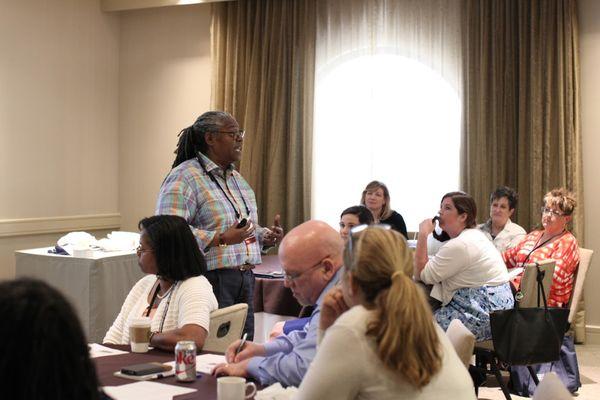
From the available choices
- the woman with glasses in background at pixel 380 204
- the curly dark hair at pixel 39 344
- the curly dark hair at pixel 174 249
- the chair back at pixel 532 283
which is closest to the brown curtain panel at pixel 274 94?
the woman with glasses in background at pixel 380 204

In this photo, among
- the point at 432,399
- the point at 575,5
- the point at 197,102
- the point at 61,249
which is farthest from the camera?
the point at 197,102

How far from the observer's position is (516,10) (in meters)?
6.41

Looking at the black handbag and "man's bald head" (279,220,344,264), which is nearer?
"man's bald head" (279,220,344,264)

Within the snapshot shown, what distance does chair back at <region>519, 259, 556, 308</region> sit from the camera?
14.9 feet

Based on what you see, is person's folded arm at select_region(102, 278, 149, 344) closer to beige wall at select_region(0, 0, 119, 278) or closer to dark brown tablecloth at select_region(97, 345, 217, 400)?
dark brown tablecloth at select_region(97, 345, 217, 400)

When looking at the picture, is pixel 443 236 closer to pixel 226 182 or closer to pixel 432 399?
pixel 226 182

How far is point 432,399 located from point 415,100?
5.51m

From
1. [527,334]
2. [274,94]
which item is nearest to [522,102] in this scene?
[274,94]

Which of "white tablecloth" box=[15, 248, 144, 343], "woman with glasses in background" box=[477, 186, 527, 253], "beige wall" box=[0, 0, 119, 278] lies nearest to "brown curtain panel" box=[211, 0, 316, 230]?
"beige wall" box=[0, 0, 119, 278]

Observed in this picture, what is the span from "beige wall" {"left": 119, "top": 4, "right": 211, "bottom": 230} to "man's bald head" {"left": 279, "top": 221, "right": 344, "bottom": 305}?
18.4 ft

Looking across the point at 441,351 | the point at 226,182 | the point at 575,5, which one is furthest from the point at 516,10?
the point at 441,351

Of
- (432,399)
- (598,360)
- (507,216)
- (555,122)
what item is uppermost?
(555,122)

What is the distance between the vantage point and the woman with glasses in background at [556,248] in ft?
16.4

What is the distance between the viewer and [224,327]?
314cm
